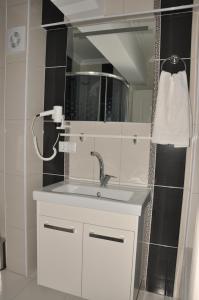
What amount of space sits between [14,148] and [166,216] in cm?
132

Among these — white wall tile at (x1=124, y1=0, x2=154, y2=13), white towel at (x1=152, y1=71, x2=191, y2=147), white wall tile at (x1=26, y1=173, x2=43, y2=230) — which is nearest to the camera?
white towel at (x1=152, y1=71, x2=191, y2=147)

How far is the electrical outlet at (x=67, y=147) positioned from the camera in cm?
196

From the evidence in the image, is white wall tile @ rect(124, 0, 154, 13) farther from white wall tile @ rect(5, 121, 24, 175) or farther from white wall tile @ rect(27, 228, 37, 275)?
white wall tile @ rect(27, 228, 37, 275)

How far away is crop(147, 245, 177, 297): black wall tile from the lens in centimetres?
174

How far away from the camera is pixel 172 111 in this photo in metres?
1.56

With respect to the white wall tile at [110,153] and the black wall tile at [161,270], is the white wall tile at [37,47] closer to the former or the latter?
the white wall tile at [110,153]

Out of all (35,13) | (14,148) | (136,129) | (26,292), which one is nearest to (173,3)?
(136,129)

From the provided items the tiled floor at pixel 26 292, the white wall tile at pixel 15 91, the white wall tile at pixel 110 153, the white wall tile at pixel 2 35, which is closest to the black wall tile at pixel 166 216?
the white wall tile at pixel 110 153

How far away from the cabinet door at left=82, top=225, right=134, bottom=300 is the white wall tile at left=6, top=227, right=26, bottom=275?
0.63 meters

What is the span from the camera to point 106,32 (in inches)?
71.7

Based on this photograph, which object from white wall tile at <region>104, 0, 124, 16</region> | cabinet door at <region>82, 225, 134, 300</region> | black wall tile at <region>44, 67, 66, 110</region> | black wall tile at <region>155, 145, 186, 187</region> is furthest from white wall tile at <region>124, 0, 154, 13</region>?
cabinet door at <region>82, 225, 134, 300</region>

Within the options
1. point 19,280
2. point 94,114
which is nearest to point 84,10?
point 94,114

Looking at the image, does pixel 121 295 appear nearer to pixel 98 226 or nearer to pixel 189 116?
pixel 98 226

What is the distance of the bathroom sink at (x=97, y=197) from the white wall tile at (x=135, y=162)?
0.07m
